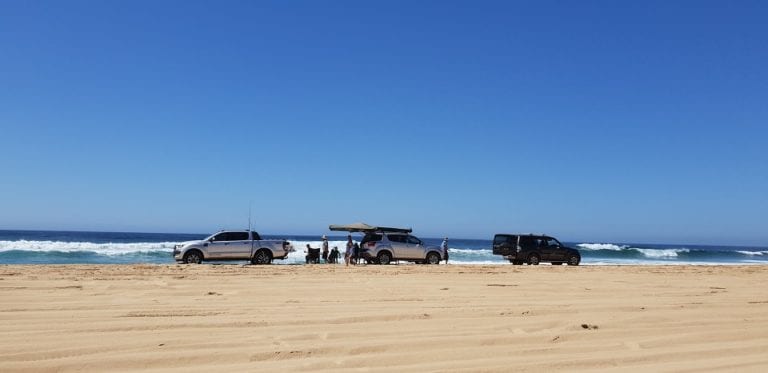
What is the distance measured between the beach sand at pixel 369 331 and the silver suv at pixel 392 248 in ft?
50.4

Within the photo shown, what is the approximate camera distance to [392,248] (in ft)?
81.3

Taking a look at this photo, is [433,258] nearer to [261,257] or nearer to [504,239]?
[504,239]

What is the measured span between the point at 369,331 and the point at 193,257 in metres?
18.3

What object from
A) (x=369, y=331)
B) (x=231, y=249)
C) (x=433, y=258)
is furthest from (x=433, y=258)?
(x=369, y=331)

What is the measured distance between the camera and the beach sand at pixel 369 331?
175 inches

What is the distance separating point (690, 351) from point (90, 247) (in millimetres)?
45721

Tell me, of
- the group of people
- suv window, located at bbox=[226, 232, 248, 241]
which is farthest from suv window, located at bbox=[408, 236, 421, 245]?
suv window, located at bbox=[226, 232, 248, 241]

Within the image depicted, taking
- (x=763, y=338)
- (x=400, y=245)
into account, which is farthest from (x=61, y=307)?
(x=400, y=245)

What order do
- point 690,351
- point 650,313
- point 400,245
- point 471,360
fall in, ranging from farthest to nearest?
point 400,245
point 650,313
point 690,351
point 471,360

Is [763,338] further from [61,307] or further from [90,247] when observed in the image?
[90,247]

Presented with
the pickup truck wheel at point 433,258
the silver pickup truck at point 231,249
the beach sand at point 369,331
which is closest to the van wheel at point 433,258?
the pickup truck wheel at point 433,258

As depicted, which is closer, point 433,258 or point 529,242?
point 433,258

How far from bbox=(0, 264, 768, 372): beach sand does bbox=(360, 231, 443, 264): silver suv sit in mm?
15359

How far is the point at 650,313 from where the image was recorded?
23.5 feet
